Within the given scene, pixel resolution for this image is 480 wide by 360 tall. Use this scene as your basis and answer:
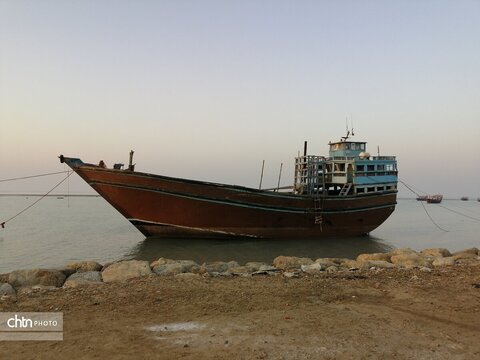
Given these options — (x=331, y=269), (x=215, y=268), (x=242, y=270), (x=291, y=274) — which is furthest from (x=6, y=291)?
(x=331, y=269)

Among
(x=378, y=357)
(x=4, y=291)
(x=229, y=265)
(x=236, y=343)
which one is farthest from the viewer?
(x=229, y=265)

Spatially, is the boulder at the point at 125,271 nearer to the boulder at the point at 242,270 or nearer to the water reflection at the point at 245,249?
the boulder at the point at 242,270

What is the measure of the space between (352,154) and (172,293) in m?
21.0

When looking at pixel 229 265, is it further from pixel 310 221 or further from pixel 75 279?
pixel 310 221

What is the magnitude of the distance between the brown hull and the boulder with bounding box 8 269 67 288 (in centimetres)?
1006

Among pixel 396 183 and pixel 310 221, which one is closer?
pixel 310 221

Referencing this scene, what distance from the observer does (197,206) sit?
18781mm

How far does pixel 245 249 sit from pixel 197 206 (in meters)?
3.41

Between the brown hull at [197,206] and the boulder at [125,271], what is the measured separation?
9406 millimetres

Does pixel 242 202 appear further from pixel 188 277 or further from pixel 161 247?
pixel 188 277

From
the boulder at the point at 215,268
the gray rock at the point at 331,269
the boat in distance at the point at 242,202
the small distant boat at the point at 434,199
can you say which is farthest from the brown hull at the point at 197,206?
the small distant boat at the point at 434,199

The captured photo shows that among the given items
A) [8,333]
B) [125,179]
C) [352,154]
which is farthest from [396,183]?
[8,333]

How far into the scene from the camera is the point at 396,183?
2609cm

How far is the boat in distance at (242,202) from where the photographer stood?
18.5 m
